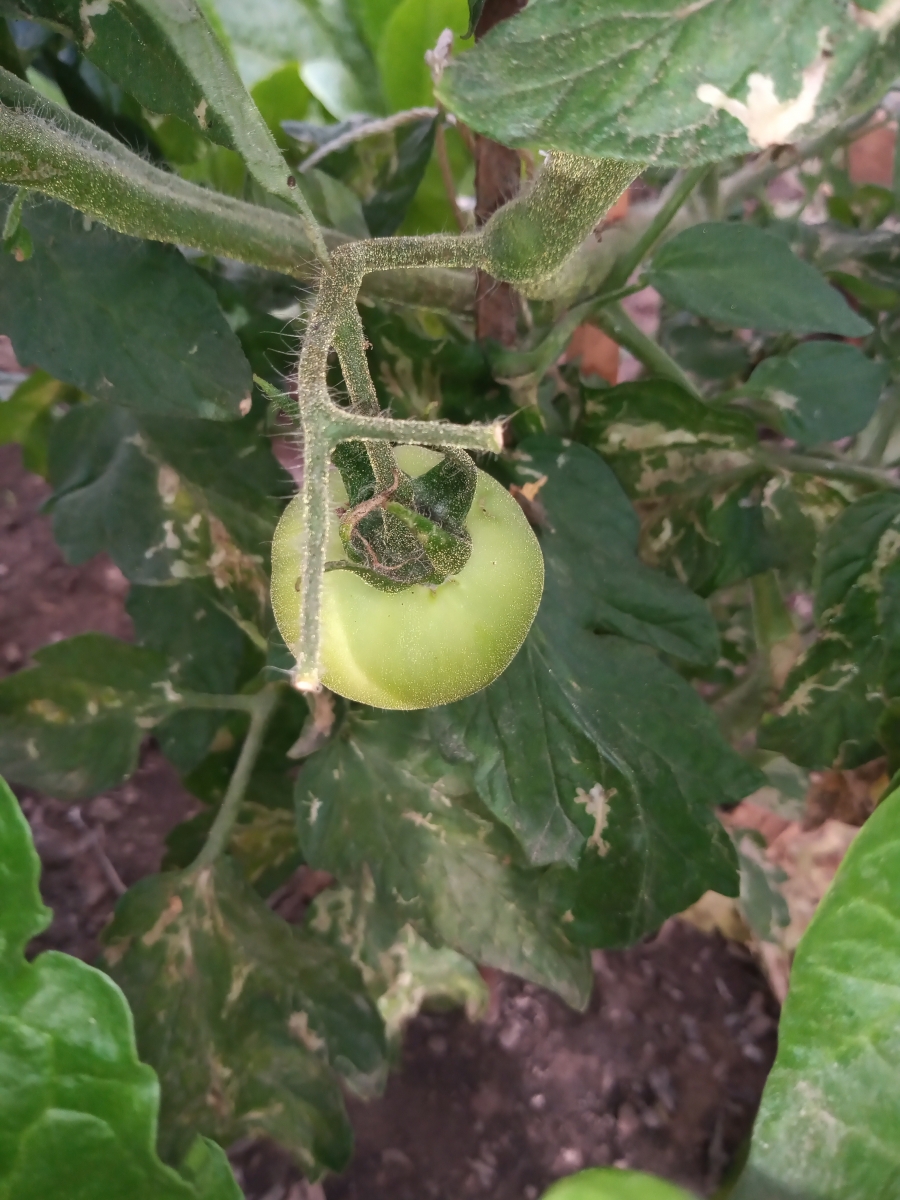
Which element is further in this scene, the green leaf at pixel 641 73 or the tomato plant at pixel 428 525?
the tomato plant at pixel 428 525

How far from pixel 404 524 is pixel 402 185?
0.41 meters

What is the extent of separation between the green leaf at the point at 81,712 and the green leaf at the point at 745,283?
52 centimetres

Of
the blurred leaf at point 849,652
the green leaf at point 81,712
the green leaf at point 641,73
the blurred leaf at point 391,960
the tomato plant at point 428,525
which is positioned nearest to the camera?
the green leaf at point 641,73

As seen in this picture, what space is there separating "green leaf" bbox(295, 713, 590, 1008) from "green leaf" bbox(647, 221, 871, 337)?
0.36 metres

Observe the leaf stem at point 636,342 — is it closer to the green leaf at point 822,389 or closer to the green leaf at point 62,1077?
the green leaf at point 822,389

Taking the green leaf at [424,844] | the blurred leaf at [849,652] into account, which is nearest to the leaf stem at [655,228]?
the blurred leaf at [849,652]

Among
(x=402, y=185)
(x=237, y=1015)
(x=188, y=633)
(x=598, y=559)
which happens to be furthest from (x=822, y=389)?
(x=237, y=1015)

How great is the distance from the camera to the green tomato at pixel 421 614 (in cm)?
39

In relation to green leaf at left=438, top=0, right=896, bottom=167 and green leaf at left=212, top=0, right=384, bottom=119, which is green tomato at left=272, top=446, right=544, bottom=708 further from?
green leaf at left=212, top=0, right=384, bottom=119

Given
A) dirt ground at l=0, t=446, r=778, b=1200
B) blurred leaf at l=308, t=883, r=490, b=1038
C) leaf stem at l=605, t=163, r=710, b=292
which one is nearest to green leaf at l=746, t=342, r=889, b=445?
leaf stem at l=605, t=163, r=710, b=292

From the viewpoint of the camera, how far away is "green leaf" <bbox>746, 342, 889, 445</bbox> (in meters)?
0.64

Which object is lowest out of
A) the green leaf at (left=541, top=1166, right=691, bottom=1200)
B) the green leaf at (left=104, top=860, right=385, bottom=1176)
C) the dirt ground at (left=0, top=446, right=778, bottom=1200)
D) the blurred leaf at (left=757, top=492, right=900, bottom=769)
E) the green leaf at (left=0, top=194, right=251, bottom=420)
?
the dirt ground at (left=0, top=446, right=778, bottom=1200)

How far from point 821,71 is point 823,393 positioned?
45cm

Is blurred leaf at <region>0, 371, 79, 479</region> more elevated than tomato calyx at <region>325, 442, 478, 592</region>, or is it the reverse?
tomato calyx at <region>325, 442, 478, 592</region>
